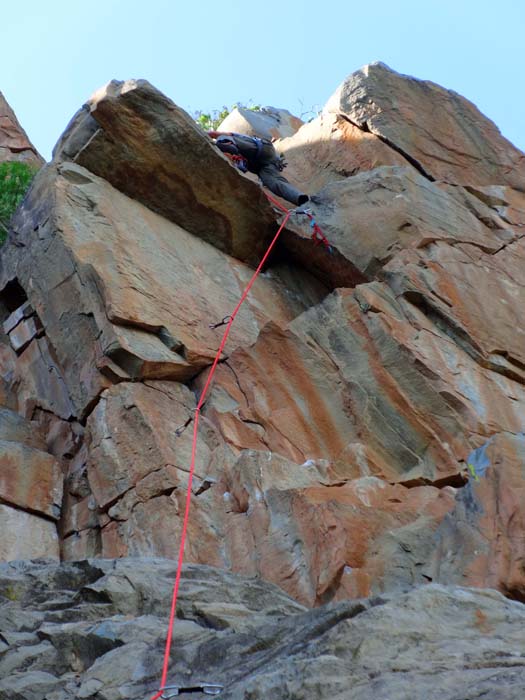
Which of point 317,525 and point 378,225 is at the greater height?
point 378,225

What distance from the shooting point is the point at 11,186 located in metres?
13.8

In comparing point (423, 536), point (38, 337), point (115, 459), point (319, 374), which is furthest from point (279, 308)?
point (423, 536)

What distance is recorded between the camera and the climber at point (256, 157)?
13.4 metres

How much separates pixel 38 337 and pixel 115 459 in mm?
2366

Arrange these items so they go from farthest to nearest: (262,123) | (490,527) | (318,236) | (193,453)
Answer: (262,123), (318,236), (193,453), (490,527)

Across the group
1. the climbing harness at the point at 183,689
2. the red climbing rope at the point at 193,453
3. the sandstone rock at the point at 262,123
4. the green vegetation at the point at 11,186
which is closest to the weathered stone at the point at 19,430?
the red climbing rope at the point at 193,453

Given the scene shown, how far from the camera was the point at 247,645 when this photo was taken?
5.31 metres

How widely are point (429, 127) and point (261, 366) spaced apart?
A: 5.92 meters

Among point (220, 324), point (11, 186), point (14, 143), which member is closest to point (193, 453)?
point (220, 324)

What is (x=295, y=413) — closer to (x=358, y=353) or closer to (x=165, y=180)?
(x=358, y=353)

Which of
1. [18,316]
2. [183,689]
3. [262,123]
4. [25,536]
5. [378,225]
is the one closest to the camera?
[183,689]

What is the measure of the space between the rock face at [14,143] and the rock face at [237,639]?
11148 mm

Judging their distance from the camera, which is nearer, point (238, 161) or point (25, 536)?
point (25, 536)

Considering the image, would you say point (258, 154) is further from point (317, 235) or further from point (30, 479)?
point (30, 479)
